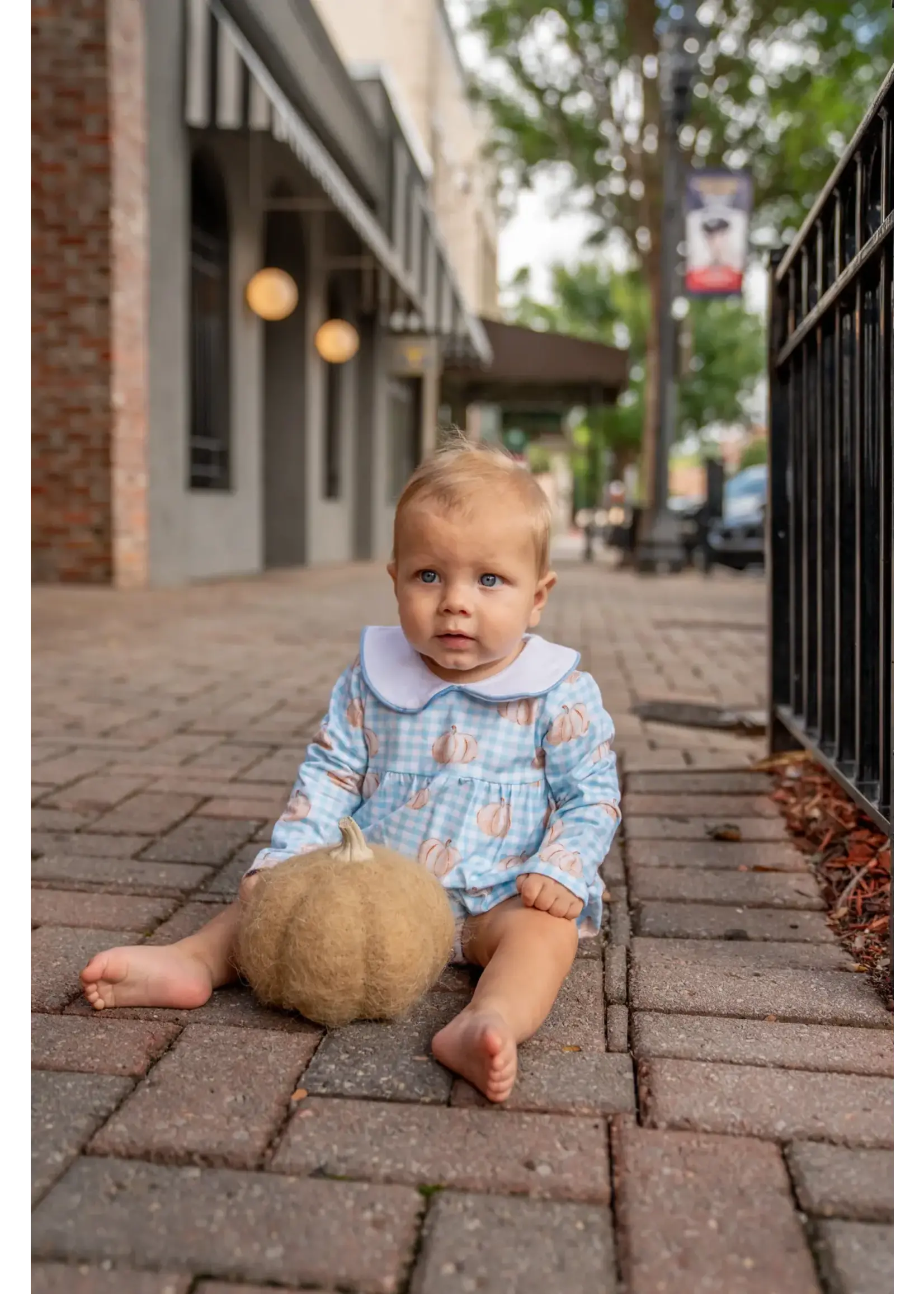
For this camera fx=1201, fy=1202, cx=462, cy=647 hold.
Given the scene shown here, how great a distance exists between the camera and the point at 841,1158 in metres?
1.39

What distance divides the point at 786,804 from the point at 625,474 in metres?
45.2

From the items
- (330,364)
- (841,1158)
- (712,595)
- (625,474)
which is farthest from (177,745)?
(625,474)

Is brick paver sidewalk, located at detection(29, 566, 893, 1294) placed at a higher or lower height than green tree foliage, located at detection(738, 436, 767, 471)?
lower

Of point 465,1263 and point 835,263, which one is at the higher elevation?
point 835,263

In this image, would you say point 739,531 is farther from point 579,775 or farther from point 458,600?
point 458,600

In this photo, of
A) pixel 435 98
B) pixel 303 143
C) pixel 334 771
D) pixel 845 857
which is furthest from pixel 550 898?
pixel 435 98

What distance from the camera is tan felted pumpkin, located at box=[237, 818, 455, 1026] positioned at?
170cm

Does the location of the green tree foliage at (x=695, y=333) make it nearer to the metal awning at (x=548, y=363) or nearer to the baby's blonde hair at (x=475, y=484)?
the metal awning at (x=548, y=363)

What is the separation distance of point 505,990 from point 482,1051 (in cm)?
18

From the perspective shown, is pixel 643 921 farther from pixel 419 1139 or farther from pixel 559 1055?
pixel 419 1139

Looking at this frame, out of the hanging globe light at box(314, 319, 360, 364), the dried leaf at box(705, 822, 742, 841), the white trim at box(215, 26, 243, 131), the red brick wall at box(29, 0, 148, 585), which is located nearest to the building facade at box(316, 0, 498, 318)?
the hanging globe light at box(314, 319, 360, 364)

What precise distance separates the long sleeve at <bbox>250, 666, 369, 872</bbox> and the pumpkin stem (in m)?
0.25

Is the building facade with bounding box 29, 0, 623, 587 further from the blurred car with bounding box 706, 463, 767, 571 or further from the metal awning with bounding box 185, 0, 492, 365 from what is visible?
the blurred car with bounding box 706, 463, 767, 571

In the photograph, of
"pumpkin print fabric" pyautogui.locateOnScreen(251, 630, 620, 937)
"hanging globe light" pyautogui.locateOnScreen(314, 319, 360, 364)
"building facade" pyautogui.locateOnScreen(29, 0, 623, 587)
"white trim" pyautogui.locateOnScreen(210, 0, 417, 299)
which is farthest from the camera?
"hanging globe light" pyautogui.locateOnScreen(314, 319, 360, 364)
